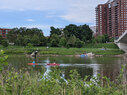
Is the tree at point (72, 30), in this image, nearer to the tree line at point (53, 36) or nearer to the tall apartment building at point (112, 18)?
the tree line at point (53, 36)

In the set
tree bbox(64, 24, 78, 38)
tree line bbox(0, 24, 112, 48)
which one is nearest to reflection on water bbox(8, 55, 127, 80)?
tree line bbox(0, 24, 112, 48)

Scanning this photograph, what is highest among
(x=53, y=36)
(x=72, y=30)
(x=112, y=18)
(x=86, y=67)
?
(x=112, y=18)

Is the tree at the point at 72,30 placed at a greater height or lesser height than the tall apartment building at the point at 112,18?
lesser

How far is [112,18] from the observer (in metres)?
108

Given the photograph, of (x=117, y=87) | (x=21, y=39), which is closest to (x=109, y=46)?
(x=21, y=39)

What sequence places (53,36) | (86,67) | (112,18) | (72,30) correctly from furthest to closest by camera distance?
1. (112,18)
2. (72,30)
3. (53,36)
4. (86,67)

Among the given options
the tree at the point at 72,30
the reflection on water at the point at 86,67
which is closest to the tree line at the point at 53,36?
the tree at the point at 72,30

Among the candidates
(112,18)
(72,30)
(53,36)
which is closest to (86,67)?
(53,36)

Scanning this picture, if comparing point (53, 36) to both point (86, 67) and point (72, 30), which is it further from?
point (86, 67)

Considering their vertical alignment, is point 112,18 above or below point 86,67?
above

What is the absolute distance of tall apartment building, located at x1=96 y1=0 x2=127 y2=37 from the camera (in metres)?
103

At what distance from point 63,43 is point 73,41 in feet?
11.1

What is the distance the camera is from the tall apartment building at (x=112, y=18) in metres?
103

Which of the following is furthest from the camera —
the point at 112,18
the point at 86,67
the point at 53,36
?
the point at 112,18
